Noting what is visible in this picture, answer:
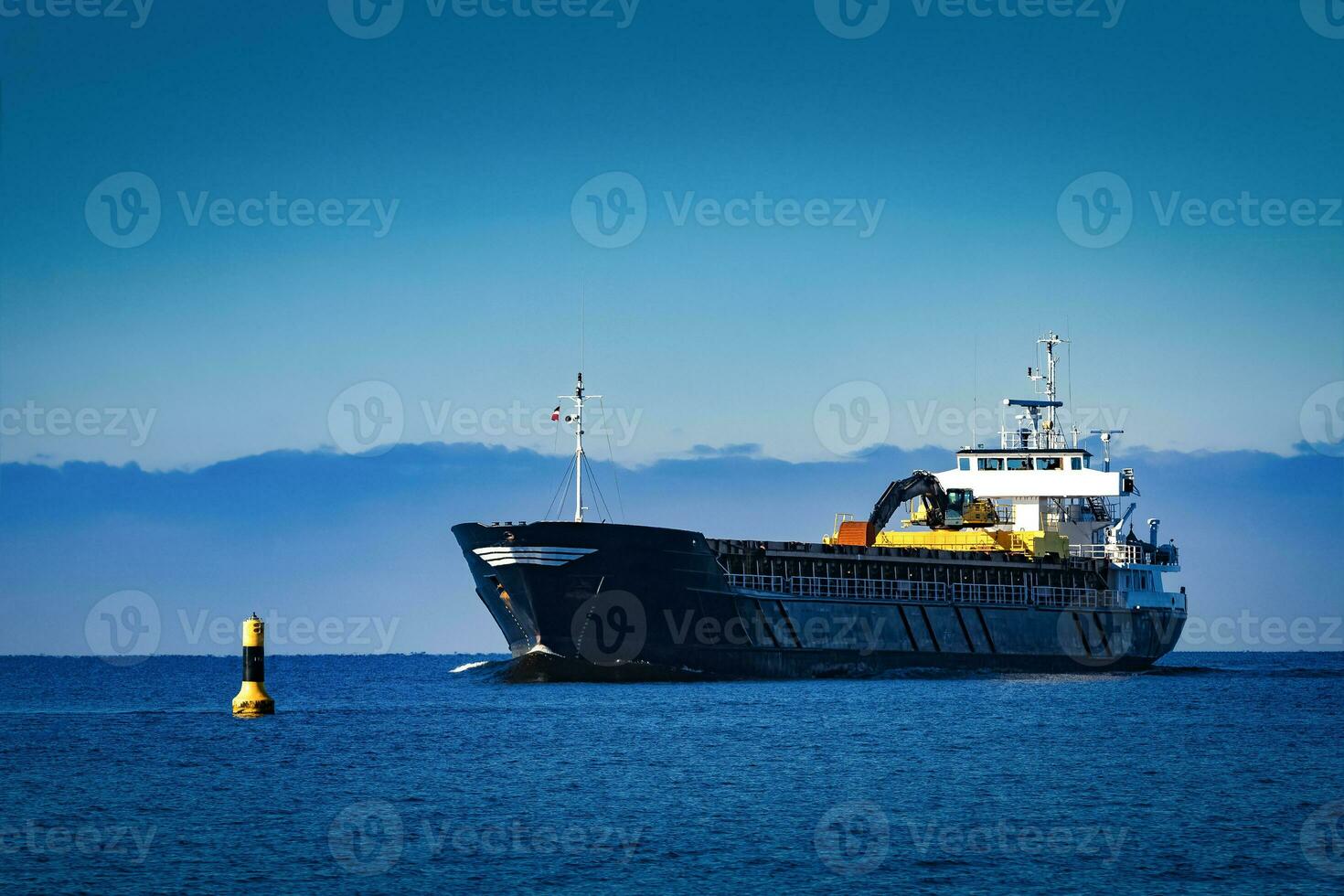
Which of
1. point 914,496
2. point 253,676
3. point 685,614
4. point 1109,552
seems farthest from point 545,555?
point 1109,552

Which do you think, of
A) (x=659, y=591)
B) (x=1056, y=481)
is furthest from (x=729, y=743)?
(x=1056, y=481)

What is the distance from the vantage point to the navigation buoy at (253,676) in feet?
149

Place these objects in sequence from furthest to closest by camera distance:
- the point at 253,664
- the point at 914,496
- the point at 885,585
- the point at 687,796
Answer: the point at 914,496 < the point at 885,585 < the point at 253,664 < the point at 687,796

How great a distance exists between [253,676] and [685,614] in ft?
52.3

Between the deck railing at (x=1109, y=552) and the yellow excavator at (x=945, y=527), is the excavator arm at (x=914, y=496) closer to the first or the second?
the yellow excavator at (x=945, y=527)

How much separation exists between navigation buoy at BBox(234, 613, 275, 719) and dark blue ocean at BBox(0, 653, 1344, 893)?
1.97 ft

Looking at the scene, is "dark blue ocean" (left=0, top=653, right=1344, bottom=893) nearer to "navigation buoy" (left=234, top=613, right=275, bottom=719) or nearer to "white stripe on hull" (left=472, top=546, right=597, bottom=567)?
"navigation buoy" (left=234, top=613, right=275, bottom=719)

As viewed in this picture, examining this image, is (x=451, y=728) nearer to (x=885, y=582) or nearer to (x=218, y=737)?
(x=218, y=737)

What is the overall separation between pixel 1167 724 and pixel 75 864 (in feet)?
117

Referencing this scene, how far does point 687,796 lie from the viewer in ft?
110

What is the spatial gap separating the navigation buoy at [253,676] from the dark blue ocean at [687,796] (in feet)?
1.97

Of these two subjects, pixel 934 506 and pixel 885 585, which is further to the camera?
pixel 934 506

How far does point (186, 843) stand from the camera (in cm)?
2822

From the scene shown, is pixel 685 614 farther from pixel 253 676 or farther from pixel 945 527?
pixel 945 527
